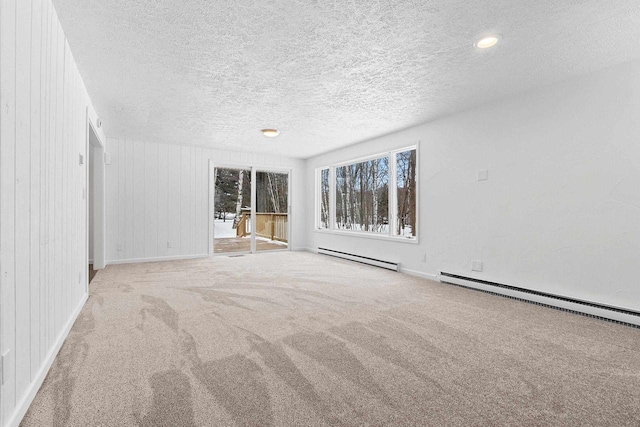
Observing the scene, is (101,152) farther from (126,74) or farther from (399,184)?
(399,184)

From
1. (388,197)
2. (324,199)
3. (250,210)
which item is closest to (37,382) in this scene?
(388,197)

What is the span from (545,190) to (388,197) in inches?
96.2

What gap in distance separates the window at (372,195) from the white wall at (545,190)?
18.1 inches

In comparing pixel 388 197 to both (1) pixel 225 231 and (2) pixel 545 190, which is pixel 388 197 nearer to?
(2) pixel 545 190

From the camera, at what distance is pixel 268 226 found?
8.52 metres

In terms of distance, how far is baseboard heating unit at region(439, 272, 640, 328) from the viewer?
273 centimetres

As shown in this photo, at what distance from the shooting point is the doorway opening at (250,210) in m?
7.01

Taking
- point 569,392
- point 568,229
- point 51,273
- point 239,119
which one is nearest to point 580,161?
point 568,229

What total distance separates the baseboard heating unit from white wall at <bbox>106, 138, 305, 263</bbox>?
4.85 m

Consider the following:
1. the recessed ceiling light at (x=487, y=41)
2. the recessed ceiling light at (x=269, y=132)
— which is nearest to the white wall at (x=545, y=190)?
the recessed ceiling light at (x=487, y=41)

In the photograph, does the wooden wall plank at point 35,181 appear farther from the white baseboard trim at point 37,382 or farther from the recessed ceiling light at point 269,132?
the recessed ceiling light at point 269,132

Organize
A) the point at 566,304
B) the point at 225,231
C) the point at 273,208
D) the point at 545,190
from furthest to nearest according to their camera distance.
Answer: the point at 225,231 < the point at 273,208 < the point at 545,190 < the point at 566,304

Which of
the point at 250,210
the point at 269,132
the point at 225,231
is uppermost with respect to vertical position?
the point at 269,132

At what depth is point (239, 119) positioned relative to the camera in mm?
4488
